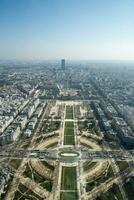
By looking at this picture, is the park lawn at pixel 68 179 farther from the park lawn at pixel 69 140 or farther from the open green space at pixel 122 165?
the park lawn at pixel 69 140

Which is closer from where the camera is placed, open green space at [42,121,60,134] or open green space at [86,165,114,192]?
open green space at [86,165,114,192]

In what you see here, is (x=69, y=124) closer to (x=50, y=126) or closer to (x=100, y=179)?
(x=50, y=126)

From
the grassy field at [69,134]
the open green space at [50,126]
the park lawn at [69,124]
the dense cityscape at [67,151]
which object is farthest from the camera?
the park lawn at [69,124]

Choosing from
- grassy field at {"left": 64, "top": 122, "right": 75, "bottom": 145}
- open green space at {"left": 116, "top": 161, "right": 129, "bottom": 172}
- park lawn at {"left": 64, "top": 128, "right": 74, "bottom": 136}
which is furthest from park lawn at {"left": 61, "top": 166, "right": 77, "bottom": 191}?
park lawn at {"left": 64, "top": 128, "right": 74, "bottom": 136}

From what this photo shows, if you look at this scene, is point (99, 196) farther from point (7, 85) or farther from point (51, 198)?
point (7, 85)

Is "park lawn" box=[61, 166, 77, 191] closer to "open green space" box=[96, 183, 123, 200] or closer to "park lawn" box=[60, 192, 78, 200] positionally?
"park lawn" box=[60, 192, 78, 200]

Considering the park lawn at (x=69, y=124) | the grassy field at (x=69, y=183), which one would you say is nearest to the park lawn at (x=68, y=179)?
the grassy field at (x=69, y=183)
